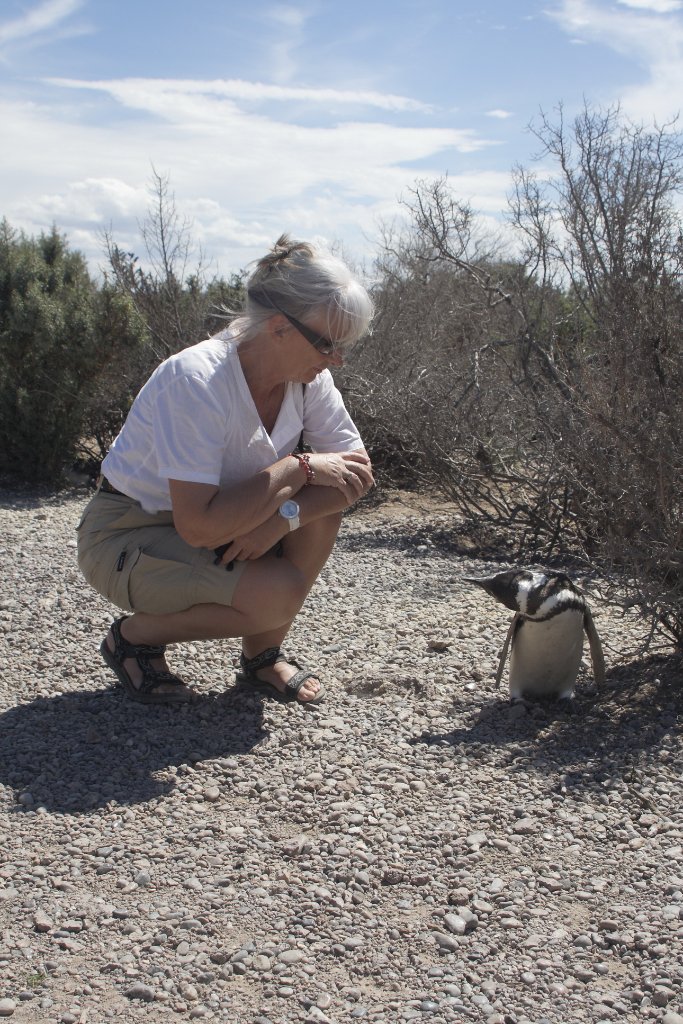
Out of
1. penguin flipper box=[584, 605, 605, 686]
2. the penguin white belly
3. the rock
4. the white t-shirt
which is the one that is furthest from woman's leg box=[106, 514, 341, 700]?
the rock

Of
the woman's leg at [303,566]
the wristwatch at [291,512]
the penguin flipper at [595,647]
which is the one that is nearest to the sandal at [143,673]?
the woman's leg at [303,566]

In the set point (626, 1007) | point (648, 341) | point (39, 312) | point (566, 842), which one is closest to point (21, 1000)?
point (626, 1007)

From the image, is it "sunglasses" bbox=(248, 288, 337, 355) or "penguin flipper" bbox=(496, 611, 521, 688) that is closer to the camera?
"sunglasses" bbox=(248, 288, 337, 355)

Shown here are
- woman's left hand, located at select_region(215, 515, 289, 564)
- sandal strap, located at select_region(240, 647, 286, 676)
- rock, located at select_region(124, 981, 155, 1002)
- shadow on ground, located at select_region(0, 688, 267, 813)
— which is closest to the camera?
rock, located at select_region(124, 981, 155, 1002)

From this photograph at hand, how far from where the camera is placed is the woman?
9.03 feet

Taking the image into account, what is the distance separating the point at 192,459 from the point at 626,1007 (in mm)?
1624

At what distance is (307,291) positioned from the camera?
2736mm

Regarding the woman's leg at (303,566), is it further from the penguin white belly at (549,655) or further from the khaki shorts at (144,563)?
the penguin white belly at (549,655)

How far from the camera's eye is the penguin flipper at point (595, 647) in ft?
10.5

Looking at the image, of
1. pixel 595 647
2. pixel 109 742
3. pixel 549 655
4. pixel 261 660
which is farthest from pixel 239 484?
pixel 595 647

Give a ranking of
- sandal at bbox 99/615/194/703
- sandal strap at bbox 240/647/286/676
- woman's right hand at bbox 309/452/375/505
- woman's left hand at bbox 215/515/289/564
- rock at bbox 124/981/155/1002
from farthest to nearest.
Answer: sandal strap at bbox 240/647/286/676, sandal at bbox 99/615/194/703, woman's right hand at bbox 309/452/375/505, woman's left hand at bbox 215/515/289/564, rock at bbox 124/981/155/1002

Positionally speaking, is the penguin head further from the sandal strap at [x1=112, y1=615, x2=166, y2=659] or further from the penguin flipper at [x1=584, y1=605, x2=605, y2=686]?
the sandal strap at [x1=112, y1=615, x2=166, y2=659]

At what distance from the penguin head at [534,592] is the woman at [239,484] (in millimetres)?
536

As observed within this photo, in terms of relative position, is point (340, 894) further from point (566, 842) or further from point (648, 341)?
point (648, 341)
